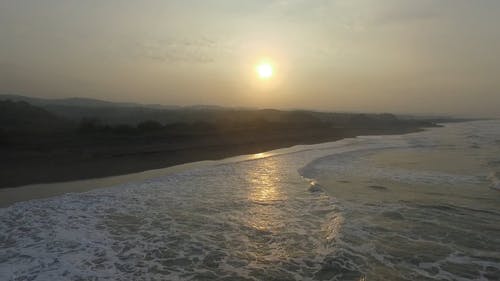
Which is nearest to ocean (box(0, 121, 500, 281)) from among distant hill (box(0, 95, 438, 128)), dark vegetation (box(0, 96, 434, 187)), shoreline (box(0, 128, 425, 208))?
shoreline (box(0, 128, 425, 208))

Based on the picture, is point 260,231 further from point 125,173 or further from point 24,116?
point 24,116

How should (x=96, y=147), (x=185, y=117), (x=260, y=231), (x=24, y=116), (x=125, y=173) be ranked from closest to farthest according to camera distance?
1. (x=260, y=231)
2. (x=125, y=173)
3. (x=96, y=147)
4. (x=24, y=116)
5. (x=185, y=117)

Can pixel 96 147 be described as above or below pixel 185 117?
below

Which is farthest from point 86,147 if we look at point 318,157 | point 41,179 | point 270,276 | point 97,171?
point 270,276

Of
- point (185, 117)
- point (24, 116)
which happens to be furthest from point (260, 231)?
point (185, 117)

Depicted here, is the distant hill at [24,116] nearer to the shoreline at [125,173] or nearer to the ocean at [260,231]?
the shoreline at [125,173]

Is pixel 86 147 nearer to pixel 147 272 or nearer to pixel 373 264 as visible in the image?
pixel 147 272

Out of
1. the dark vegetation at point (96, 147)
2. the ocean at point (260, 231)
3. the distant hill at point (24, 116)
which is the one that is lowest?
the ocean at point (260, 231)

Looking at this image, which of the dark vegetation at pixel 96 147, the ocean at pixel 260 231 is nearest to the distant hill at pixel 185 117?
the dark vegetation at pixel 96 147
